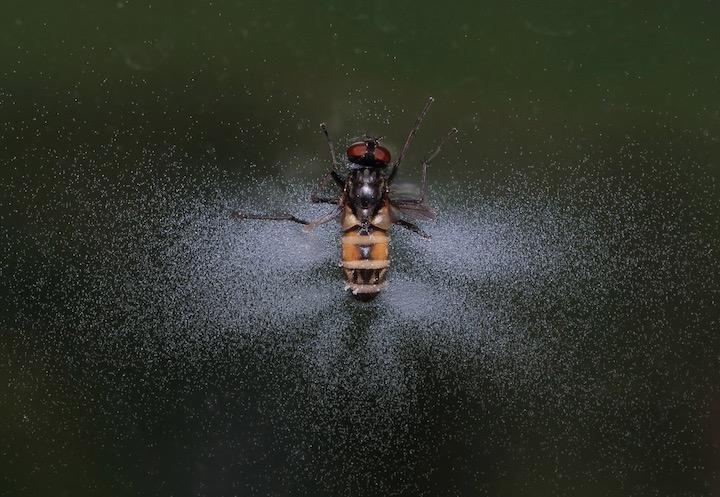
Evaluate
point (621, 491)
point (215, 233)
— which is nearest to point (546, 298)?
point (621, 491)

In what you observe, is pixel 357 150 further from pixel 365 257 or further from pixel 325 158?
pixel 365 257

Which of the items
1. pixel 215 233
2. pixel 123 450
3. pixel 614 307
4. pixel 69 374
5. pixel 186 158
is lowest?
pixel 123 450

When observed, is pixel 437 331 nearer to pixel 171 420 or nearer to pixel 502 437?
pixel 502 437

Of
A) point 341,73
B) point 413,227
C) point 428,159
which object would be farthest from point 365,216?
point 341,73

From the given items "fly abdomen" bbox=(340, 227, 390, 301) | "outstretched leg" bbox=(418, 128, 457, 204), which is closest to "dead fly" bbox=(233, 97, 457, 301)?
"fly abdomen" bbox=(340, 227, 390, 301)

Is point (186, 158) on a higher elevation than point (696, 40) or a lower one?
lower

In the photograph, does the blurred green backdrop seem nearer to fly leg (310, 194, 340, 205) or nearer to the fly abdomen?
fly leg (310, 194, 340, 205)
